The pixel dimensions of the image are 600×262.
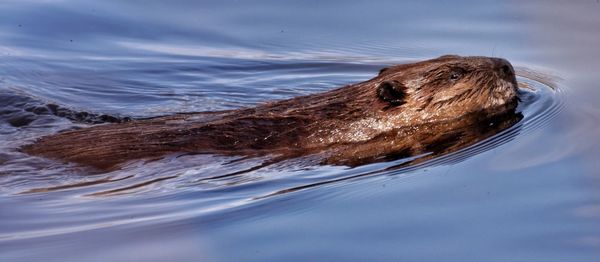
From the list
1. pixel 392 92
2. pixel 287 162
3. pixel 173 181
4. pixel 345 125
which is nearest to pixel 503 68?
pixel 392 92

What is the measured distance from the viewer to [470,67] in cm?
639

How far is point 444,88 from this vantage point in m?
6.35

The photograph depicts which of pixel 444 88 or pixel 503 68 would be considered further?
pixel 503 68

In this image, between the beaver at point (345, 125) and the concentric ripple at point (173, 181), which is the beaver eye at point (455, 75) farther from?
the concentric ripple at point (173, 181)

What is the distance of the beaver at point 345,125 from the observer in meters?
5.75

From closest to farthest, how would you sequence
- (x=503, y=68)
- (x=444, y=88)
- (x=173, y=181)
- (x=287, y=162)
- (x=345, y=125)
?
(x=173, y=181) < (x=287, y=162) < (x=345, y=125) < (x=444, y=88) < (x=503, y=68)

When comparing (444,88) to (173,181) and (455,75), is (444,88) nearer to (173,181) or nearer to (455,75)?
(455,75)

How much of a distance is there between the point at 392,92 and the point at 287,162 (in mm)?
839

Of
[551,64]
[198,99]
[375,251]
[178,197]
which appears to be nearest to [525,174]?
[375,251]

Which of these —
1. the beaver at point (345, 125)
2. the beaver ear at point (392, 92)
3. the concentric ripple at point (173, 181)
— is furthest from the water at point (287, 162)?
the beaver ear at point (392, 92)

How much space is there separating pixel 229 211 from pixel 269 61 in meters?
3.68

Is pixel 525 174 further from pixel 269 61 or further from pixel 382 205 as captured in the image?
pixel 269 61

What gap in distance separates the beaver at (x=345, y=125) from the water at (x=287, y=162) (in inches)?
4.9

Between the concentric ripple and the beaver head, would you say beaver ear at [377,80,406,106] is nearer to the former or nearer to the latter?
the beaver head
